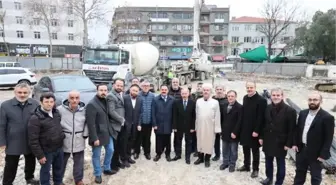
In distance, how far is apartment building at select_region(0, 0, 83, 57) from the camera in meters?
46.9

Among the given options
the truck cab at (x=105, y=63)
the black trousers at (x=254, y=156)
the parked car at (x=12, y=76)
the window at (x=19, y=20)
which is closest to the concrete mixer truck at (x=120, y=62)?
the truck cab at (x=105, y=63)

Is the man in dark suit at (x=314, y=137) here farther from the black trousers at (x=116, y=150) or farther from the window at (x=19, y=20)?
the window at (x=19, y=20)

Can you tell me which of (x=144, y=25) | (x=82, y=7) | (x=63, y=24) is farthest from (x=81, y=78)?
(x=144, y=25)

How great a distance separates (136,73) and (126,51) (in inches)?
79.9

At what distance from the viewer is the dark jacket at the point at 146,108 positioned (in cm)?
555

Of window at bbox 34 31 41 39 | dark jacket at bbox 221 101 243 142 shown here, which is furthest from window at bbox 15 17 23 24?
dark jacket at bbox 221 101 243 142

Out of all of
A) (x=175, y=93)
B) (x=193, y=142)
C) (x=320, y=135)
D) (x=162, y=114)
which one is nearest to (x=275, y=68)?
(x=193, y=142)

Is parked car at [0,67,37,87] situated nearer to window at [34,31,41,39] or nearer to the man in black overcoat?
the man in black overcoat

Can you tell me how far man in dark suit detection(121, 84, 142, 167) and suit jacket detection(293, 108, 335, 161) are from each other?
290cm

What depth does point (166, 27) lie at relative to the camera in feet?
203

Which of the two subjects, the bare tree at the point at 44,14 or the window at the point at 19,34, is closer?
the bare tree at the point at 44,14

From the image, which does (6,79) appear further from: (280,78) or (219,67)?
(280,78)

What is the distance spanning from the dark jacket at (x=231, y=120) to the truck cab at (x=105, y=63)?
393 inches

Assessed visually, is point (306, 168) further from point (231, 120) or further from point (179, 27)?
point (179, 27)
